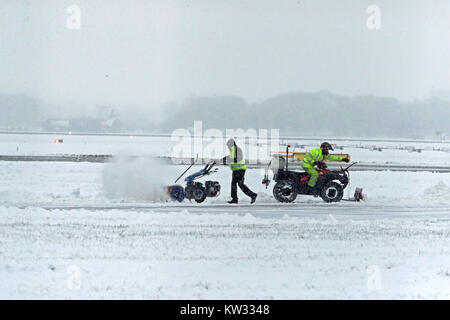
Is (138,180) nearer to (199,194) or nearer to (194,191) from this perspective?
(194,191)

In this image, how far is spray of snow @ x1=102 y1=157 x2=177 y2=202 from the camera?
19.6m

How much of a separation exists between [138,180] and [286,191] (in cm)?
469

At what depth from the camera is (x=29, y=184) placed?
88.5 ft

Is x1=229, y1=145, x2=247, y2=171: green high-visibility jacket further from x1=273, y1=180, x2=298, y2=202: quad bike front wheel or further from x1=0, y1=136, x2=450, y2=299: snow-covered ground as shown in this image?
x1=273, y1=180, x2=298, y2=202: quad bike front wheel

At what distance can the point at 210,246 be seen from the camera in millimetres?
11609

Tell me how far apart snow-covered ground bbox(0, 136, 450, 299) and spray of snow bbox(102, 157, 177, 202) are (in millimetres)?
35

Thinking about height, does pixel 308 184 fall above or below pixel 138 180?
below

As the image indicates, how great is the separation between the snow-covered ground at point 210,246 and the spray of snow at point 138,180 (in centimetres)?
4

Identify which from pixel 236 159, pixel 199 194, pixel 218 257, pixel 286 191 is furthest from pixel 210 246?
pixel 286 191

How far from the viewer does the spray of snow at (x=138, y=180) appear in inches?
771

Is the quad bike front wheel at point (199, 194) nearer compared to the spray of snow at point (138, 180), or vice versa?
the quad bike front wheel at point (199, 194)

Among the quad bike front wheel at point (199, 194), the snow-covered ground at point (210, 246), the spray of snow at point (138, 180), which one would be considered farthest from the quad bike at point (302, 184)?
the spray of snow at point (138, 180)

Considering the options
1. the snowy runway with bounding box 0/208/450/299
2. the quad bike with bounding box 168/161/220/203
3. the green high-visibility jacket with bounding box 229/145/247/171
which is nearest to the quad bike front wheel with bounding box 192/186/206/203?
the quad bike with bounding box 168/161/220/203

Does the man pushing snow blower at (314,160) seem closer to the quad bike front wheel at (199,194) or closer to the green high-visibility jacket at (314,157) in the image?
the green high-visibility jacket at (314,157)
